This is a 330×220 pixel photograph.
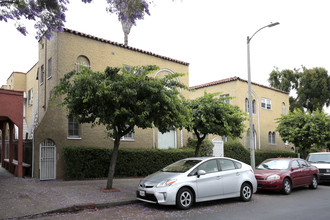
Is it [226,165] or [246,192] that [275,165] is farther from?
[226,165]

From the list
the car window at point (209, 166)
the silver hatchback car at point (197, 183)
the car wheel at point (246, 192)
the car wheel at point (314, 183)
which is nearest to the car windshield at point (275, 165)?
the car wheel at point (314, 183)

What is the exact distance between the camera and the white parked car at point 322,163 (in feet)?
47.8

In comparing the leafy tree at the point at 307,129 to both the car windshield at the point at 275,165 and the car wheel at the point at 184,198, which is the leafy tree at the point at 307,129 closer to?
the car windshield at the point at 275,165

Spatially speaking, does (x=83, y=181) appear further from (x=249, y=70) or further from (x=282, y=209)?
(x=249, y=70)

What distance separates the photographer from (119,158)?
15.2 meters

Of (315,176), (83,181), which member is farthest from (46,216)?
(315,176)

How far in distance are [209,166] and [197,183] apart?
0.91 metres

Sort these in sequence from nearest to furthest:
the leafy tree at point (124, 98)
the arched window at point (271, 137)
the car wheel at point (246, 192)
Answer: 1. the leafy tree at point (124, 98)
2. the car wheel at point (246, 192)
3. the arched window at point (271, 137)

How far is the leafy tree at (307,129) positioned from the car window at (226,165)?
14498 mm

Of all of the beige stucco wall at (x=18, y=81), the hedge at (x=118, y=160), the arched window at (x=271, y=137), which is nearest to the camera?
the hedge at (x=118, y=160)

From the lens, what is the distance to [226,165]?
9852 millimetres

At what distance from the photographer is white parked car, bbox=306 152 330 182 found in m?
14.6

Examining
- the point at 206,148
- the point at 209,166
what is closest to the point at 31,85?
the point at 206,148

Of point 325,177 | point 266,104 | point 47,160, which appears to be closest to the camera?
point 47,160
